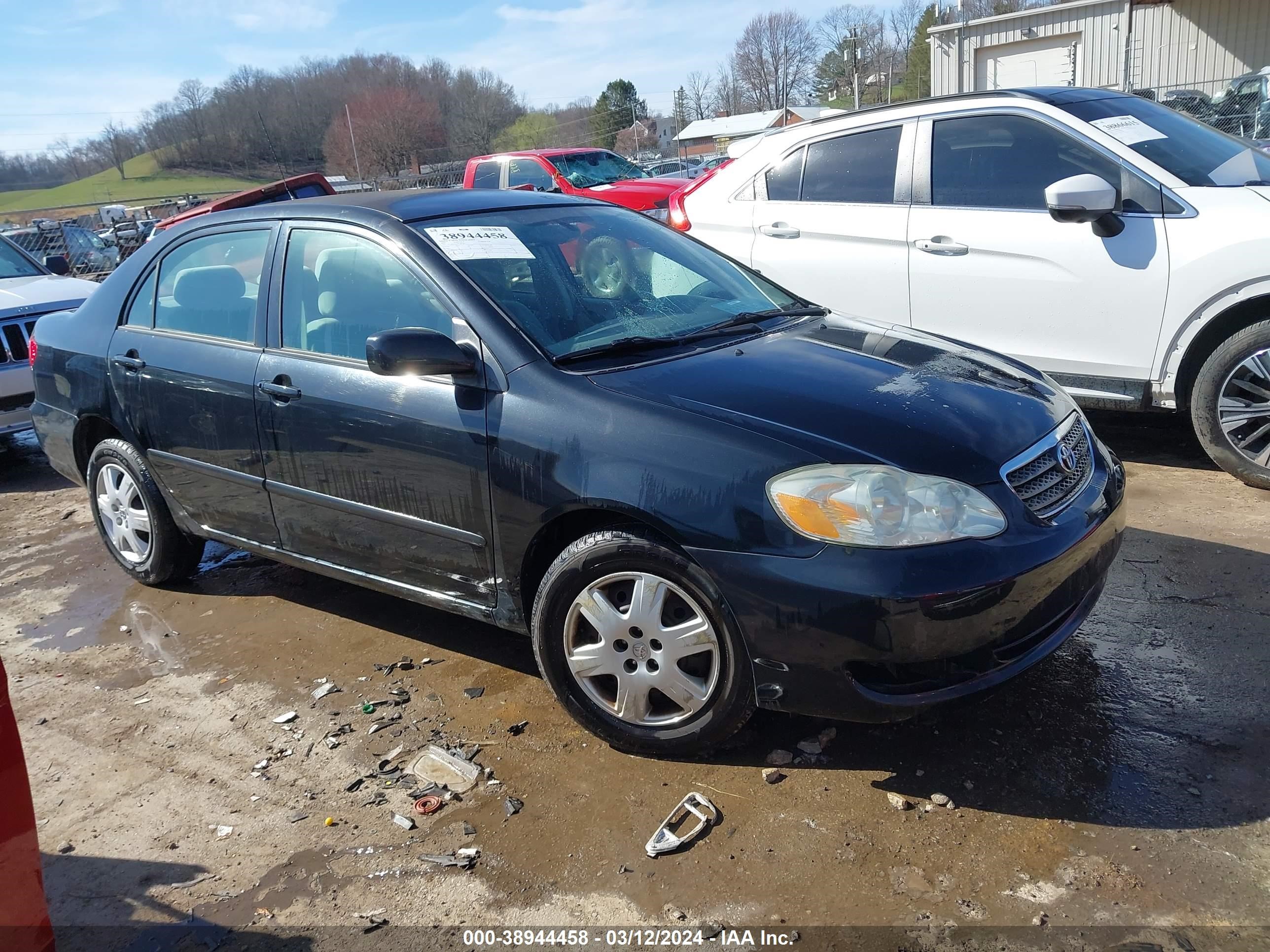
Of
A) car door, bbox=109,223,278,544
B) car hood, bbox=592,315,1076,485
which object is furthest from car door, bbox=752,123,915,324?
car door, bbox=109,223,278,544

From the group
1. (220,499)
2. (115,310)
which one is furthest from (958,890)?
(115,310)

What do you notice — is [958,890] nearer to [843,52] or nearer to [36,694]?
[36,694]

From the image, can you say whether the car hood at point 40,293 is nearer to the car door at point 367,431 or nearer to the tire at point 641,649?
the car door at point 367,431

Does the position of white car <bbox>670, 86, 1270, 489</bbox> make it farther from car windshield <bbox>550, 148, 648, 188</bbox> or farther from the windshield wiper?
car windshield <bbox>550, 148, 648, 188</bbox>

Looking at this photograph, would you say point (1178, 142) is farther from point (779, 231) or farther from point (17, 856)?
point (17, 856)

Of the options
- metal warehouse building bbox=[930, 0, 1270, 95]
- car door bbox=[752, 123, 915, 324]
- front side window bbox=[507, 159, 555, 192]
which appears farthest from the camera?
metal warehouse building bbox=[930, 0, 1270, 95]

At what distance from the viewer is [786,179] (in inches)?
235

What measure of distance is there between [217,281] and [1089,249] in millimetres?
3981

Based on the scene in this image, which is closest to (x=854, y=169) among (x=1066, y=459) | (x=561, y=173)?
(x=1066, y=459)

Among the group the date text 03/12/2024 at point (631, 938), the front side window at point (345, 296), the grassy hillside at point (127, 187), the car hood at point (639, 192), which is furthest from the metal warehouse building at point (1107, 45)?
the grassy hillside at point (127, 187)

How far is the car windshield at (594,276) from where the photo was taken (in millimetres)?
3318

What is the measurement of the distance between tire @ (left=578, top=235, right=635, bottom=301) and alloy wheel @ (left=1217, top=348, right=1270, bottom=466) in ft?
9.41

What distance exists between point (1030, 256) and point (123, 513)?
458 cm

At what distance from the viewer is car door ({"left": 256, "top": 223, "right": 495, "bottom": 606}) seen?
126 inches
